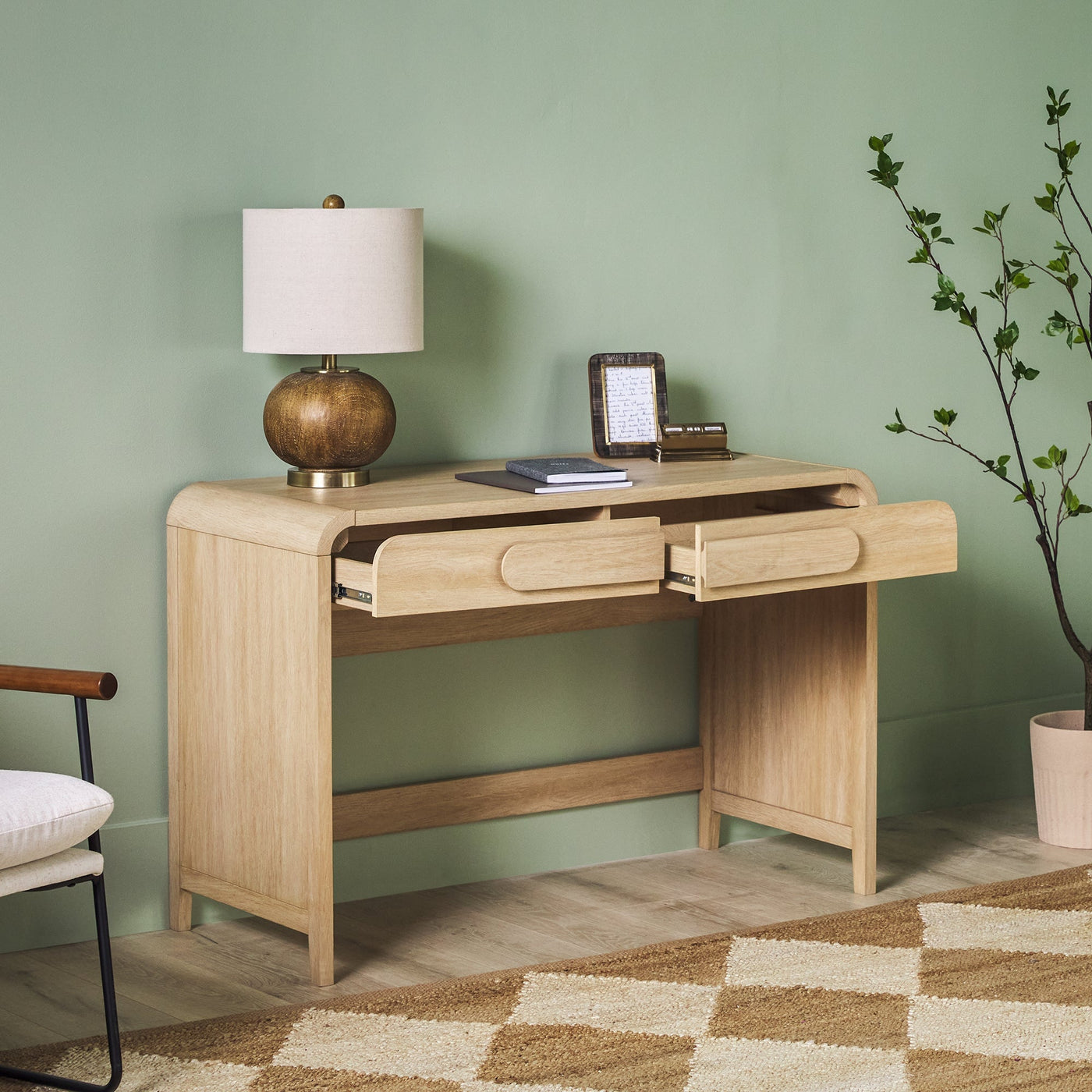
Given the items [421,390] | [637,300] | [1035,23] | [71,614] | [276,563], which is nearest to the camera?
[276,563]

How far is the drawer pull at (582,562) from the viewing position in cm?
245

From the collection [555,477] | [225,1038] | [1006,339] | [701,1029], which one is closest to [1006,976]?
[701,1029]

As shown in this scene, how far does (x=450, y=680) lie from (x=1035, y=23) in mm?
2015

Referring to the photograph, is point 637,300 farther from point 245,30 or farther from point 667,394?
point 245,30

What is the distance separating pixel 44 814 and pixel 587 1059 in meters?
0.82

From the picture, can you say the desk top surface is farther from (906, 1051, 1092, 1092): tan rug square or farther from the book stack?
(906, 1051, 1092, 1092): tan rug square

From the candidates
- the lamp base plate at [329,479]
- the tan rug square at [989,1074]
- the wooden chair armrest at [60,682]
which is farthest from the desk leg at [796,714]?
the wooden chair armrest at [60,682]

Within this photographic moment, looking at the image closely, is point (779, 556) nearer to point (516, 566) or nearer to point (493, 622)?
point (516, 566)

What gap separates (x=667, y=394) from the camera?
10.7 ft

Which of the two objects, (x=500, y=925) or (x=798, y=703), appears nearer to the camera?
(x=500, y=925)

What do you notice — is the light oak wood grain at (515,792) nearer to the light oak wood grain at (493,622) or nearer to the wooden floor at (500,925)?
the wooden floor at (500,925)

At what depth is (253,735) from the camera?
8.59 ft

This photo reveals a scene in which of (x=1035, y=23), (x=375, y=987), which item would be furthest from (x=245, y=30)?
(x=1035, y=23)

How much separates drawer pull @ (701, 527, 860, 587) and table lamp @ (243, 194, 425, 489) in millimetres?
601
